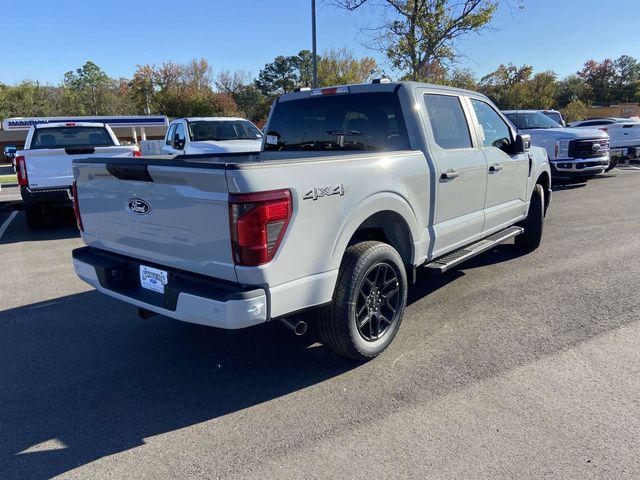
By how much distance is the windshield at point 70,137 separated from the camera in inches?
366

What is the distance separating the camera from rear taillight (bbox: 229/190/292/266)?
2.62 meters

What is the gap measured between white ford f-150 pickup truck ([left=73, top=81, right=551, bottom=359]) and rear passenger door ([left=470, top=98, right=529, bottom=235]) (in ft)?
0.15

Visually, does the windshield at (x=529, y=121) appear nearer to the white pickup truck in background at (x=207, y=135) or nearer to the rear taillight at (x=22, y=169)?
the white pickup truck in background at (x=207, y=135)

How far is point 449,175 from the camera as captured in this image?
4.20 meters

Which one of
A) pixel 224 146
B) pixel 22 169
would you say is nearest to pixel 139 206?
pixel 22 169

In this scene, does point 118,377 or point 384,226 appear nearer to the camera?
point 118,377

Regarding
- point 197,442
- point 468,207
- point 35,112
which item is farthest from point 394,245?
point 35,112

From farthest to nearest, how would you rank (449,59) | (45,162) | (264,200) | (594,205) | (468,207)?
(449,59), (594,205), (45,162), (468,207), (264,200)

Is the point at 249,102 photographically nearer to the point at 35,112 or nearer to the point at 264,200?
the point at 35,112

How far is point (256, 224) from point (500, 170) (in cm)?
344

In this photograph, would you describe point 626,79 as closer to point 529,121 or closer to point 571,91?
point 571,91

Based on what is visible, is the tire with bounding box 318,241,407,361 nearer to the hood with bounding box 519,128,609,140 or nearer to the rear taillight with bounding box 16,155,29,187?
the rear taillight with bounding box 16,155,29,187

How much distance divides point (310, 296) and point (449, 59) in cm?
1567

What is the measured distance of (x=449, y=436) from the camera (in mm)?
2729
